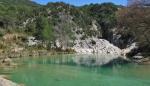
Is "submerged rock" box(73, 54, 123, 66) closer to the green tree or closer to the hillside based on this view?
the hillside

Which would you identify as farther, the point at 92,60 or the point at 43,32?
the point at 43,32

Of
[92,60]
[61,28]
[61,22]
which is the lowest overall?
[92,60]

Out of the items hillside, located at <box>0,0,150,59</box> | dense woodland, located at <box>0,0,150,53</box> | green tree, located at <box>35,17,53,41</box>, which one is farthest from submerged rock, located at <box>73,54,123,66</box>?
green tree, located at <box>35,17,53,41</box>

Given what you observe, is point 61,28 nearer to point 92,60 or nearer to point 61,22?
point 61,22

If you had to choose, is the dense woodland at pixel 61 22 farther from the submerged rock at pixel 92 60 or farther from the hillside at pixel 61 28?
the submerged rock at pixel 92 60

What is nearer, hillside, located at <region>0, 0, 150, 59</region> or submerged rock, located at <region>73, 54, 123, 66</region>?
submerged rock, located at <region>73, 54, 123, 66</region>

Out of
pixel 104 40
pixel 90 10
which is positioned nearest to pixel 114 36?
pixel 104 40

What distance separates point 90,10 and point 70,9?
24.7m

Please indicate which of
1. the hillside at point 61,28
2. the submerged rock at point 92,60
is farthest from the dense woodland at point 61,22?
the submerged rock at point 92,60

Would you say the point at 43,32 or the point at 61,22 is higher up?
the point at 61,22

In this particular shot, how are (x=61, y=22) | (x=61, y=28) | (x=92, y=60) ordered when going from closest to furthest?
(x=92, y=60) < (x=61, y=28) < (x=61, y=22)

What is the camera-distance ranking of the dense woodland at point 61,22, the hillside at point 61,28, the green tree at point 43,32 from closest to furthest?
the hillside at point 61,28 → the green tree at point 43,32 → the dense woodland at point 61,22

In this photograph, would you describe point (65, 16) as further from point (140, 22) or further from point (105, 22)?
point (140, 22)

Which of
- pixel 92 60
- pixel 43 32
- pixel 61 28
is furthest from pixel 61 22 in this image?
pixel 92 60
